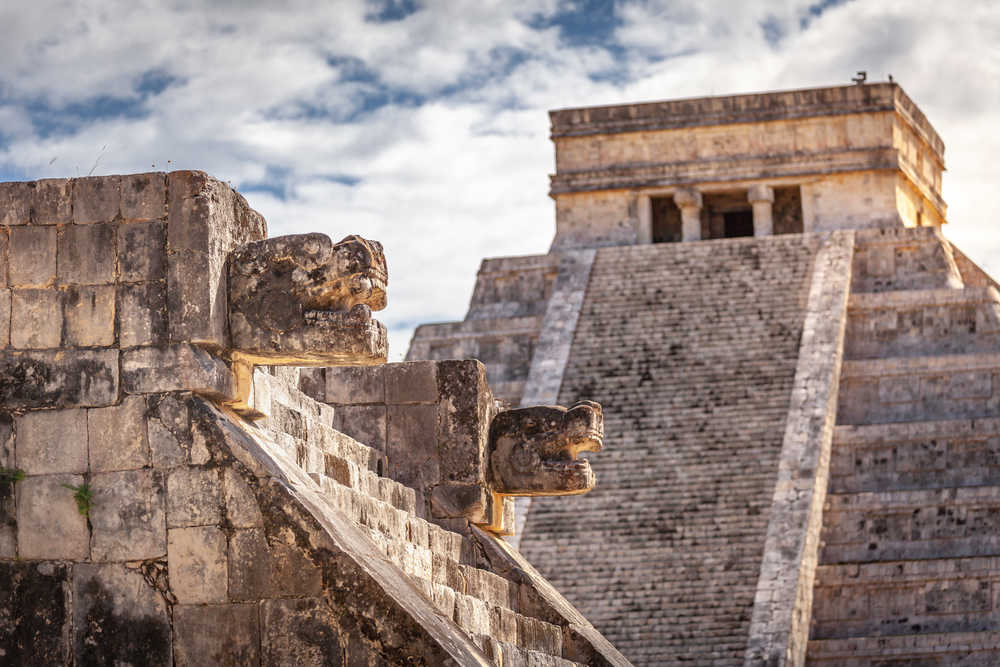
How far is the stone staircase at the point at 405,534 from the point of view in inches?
346

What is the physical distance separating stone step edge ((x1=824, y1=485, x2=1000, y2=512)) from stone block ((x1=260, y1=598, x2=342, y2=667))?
13.9 metres

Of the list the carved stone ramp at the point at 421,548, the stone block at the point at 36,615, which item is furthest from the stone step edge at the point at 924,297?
the stone block at the point at 36,615

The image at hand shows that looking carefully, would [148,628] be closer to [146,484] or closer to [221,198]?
[146,484]

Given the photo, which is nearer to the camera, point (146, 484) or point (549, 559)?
point (146, 484)

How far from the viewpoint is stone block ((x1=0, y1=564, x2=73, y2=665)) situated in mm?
8047

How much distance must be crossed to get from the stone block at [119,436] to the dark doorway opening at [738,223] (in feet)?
78.8

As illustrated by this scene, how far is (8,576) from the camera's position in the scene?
8148mm

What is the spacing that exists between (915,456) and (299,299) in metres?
14.5

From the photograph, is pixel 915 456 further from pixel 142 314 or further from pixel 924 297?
pixel 142 314

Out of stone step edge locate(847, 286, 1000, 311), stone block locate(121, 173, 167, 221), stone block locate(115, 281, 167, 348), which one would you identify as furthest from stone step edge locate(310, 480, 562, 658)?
stone step edge locate(847, 286, 1000, 311)

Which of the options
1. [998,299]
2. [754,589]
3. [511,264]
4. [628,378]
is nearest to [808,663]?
[754,589]

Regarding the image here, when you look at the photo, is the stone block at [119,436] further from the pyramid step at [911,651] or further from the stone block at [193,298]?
the pyramid step at [911,651]

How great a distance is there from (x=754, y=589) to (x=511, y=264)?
33.5 feet

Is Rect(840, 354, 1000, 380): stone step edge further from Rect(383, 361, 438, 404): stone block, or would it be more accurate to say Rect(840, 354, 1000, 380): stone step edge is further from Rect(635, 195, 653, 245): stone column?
Rect(383, 361, 438, 404): stone block
